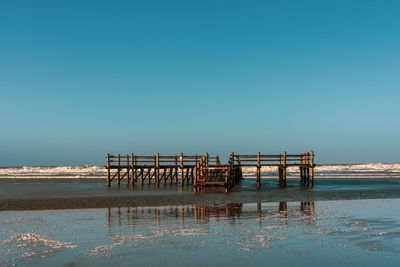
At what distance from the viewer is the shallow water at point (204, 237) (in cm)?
772

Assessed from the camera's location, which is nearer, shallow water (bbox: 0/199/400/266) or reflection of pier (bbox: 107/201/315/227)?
shallow water (bbox: 0/199/400/266)

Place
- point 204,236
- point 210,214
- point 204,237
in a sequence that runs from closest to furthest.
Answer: point 204,237
point 204,236
point 210,214

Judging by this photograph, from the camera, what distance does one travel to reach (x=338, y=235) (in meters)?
9.87

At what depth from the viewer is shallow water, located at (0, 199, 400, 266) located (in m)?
7.72

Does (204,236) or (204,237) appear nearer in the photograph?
(204,237)

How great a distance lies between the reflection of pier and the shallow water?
36mm

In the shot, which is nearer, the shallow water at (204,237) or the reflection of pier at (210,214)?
A: the shallow water at (204,237)

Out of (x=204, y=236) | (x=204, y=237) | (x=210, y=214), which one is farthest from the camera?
(x=210, y=214)

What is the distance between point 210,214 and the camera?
46.2 ft

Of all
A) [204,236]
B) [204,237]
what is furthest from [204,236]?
[204,237]

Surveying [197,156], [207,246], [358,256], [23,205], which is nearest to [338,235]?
[358,256]

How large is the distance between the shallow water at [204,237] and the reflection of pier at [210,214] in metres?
0.04

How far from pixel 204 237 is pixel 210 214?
4.35 m

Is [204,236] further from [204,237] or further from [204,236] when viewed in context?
[204,237]
